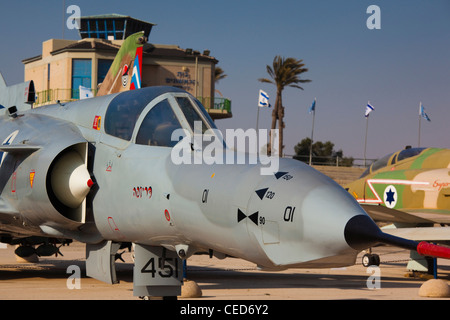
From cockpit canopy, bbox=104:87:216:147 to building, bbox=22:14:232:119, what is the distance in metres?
50.0

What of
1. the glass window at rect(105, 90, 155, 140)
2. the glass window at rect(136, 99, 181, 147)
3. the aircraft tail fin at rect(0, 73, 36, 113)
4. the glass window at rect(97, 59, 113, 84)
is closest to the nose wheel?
the aircraft tail fin at rect(0, 73, 36, 113)

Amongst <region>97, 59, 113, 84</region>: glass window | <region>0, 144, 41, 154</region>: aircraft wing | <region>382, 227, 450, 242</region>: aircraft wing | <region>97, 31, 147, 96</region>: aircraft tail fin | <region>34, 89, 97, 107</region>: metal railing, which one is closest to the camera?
<region>0, 144, 41, 154</region>: aircraft wing

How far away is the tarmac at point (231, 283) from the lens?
11711 mm

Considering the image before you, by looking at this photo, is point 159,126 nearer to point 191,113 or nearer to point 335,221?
point 191,113

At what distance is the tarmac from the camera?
1171 centimetres

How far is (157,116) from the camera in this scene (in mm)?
8422

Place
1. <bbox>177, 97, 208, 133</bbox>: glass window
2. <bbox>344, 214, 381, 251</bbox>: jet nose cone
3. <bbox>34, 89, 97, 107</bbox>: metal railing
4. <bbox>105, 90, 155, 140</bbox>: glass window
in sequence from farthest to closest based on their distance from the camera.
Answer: <bbox>34, 89, 97, 107</bbox>: metal railing → <bbox>105, 90, 155, 140</bbox>: glass window → <bbox>177, 97, 208, 133</bbox>: glass window → <bbox>344, 214, 381, 251</bbox>: jet nose cone

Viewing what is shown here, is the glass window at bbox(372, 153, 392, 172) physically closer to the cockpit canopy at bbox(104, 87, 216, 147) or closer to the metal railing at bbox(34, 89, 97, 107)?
the cockpit canopy at bbox(104, 87, 216, 147)

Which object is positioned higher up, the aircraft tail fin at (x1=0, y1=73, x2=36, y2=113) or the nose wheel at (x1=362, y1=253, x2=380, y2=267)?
the aircraft tail fin at (x1=0, y1=73, x2=36, y2=113)

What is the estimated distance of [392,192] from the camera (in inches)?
725

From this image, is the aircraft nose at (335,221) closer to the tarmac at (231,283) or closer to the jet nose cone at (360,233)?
the jet nose cone at (360,233)

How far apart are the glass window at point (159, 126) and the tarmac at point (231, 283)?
3.44m
